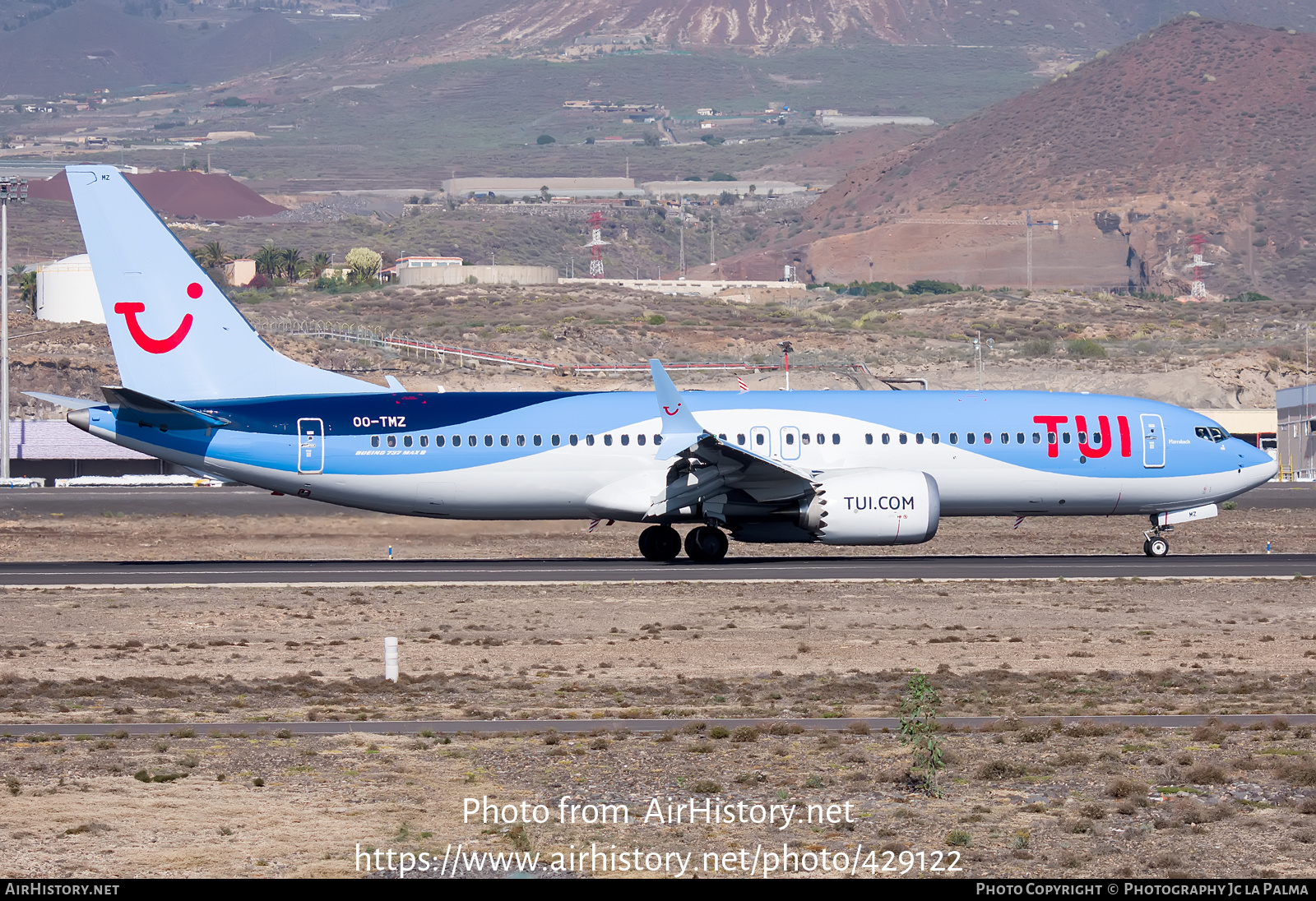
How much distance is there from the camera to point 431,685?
22.9 m

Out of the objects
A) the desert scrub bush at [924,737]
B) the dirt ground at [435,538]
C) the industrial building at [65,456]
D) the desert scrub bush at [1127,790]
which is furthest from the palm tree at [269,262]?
the desert scrub bush at [1127,790]

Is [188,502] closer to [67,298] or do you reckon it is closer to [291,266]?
[67,298]

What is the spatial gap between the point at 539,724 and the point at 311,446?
20455 mm

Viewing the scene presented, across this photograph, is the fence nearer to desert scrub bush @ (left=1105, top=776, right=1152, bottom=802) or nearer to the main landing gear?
A: the main landing gear

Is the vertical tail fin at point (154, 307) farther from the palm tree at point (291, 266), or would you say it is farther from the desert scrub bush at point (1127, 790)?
the palm tree at point (291, 266)

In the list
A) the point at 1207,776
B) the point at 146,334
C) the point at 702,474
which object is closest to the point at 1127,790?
the point at 1207,776

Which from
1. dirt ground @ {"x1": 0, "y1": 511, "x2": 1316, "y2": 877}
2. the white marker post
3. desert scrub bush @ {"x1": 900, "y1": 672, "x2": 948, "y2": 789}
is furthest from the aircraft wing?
desert scrub bush @ {"x1": 900, "y1": 672, "x2": 948, "y2": 789}

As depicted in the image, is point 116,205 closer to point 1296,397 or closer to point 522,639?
point 522,639

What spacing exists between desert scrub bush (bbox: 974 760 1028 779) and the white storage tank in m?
133

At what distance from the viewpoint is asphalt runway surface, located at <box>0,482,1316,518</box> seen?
5362 centimetres

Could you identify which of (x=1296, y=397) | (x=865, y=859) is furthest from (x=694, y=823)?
(x=1296, y=397)

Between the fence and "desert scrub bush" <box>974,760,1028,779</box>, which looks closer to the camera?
"desert scrub bush" <box>974,760,1028,779</box>

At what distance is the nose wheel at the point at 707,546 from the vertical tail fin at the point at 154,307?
11.4 m

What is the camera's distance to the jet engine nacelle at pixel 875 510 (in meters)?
37.8
